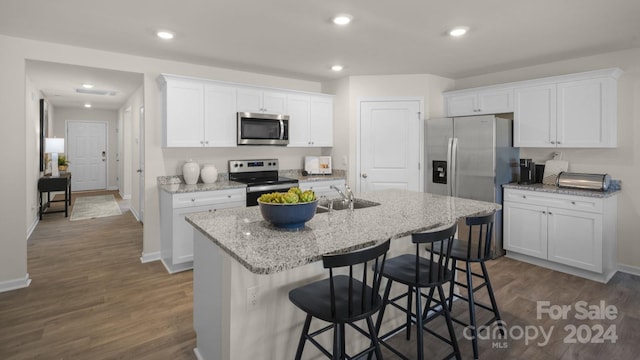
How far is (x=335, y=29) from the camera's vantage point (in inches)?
117

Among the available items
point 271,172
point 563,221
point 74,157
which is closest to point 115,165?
point 74,157

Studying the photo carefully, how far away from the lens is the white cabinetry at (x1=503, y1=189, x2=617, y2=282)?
3.38 metres

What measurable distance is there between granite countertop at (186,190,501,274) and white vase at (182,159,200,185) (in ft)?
5.94

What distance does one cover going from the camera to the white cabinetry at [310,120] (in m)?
Answer: 4.70

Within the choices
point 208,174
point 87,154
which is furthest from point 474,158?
point 87,154

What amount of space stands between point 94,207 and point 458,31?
739cm

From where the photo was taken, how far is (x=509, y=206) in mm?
4035

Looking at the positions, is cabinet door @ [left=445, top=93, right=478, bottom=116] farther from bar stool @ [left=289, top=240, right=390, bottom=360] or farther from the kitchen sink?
bar stool @ [left=289, top=240, right=390, bottom=360]

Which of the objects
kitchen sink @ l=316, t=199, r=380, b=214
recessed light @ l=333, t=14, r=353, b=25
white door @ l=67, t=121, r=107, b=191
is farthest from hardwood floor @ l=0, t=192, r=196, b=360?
white door @ l=67, t=121, r=107, b=191

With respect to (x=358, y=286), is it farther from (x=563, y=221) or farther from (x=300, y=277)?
(x=563, y=221)

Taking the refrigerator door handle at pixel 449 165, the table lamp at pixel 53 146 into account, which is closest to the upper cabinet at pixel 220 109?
the refrigerator door handle at pixel 449 165

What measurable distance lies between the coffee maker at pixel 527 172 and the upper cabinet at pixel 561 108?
0.80 feet

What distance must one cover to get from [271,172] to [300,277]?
2941 mm

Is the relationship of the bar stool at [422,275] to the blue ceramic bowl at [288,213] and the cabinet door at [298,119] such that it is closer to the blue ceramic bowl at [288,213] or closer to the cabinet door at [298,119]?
the blue ceramic bowl at [288,213]
